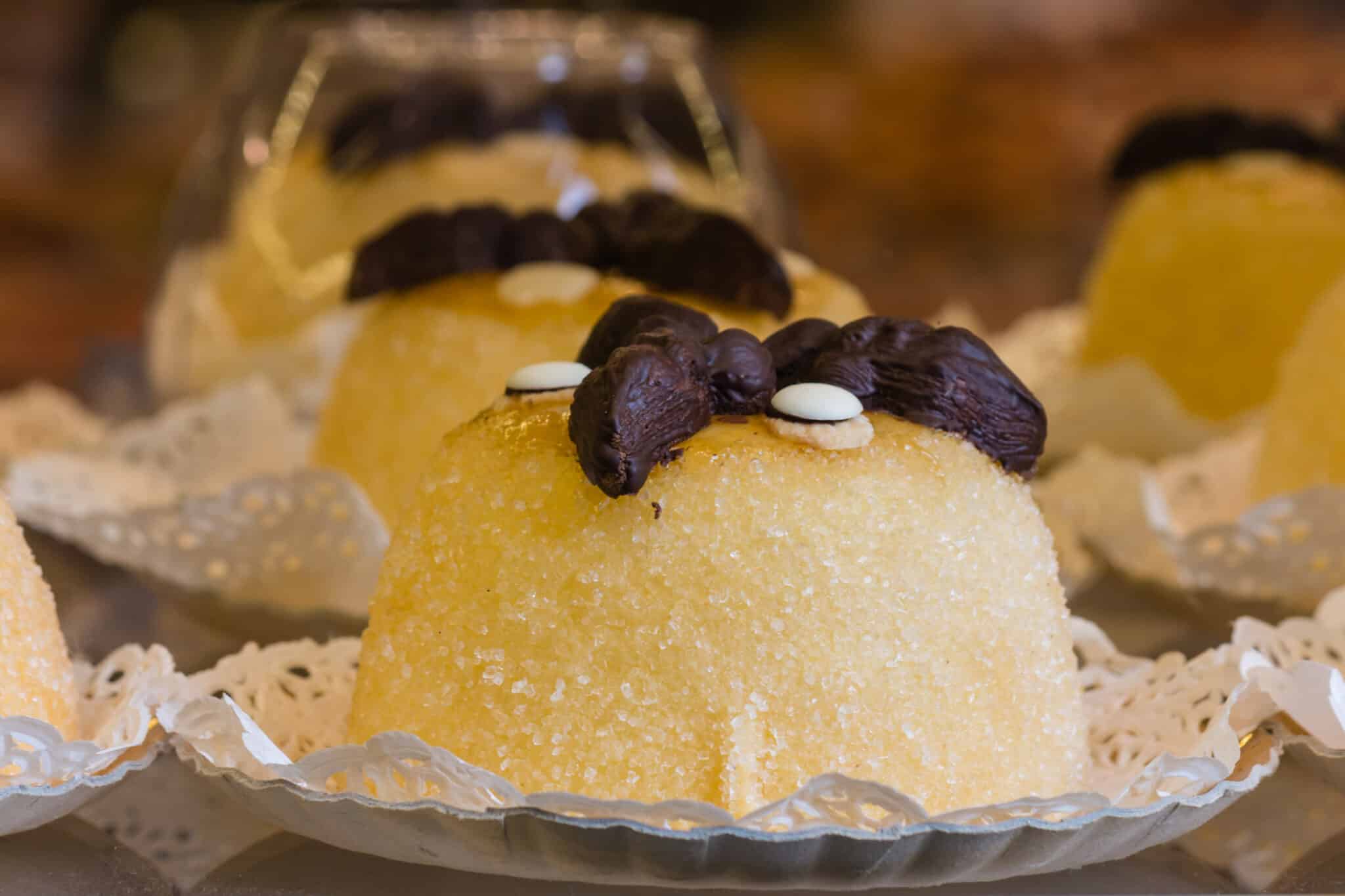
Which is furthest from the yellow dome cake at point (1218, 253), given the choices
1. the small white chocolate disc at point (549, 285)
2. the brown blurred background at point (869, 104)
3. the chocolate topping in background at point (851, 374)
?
the brown blurred background at point (869, 104)

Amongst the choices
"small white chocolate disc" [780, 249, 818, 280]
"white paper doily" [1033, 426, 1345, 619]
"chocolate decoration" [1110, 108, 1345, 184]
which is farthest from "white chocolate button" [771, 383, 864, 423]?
"chocolate decoration" [1110, 108, 1345, 184]

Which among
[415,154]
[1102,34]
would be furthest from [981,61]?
[415,154]

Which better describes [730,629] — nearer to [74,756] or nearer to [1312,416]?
[74,756]

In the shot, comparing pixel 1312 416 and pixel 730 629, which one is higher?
pixel 1312 416

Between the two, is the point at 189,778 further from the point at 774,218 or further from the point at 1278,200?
the point at 1278,200

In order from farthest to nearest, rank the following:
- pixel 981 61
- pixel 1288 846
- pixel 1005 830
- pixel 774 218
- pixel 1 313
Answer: pixel 981 61, pixel 1 313, pixel 774 218, pixel 1288 846, pixel 1005 830

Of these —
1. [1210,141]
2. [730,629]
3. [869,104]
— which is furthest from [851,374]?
[869,104]

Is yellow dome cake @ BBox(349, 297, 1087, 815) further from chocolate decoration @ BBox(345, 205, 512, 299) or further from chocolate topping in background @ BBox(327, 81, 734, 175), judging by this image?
chocolate topping in background @ BBox(327, 81, 734, 175)

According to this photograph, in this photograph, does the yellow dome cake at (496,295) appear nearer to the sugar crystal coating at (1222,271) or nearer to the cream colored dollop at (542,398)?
the cream colored dollop at (542,398)
